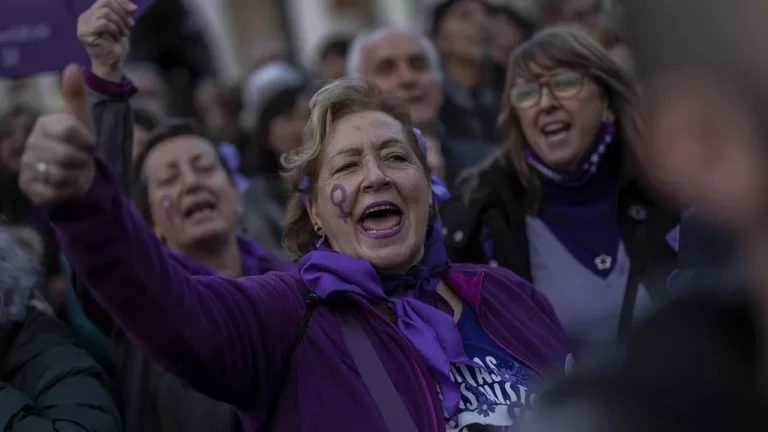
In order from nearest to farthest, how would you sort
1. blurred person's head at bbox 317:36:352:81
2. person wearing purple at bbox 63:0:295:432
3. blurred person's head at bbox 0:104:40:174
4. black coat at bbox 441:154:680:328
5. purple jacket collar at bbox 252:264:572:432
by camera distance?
purple jacket collar at bbox 252:264:572:432 < person wearing purple at bbox 63:0:295:432 < black coat at bbox 441:154:680:328 < blurred person's head at bbox 0:104:40:174 < blurred person's head at bbox 317:36:352:81

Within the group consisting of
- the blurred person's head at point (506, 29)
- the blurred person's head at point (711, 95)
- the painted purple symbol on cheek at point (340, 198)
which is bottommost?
the blurred person's head at point (506, 29)

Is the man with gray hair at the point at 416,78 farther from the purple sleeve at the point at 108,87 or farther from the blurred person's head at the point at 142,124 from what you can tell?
the purple sleeve at the point at 108,87

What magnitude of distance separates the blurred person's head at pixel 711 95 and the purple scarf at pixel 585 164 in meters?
3.08

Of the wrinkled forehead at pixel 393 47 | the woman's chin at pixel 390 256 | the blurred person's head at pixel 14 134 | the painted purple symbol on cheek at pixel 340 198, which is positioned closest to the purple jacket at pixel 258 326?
the woman's chin at pixel 390 256

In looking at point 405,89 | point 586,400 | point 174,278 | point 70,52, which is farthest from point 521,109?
point 586,400

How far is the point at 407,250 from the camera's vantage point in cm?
306

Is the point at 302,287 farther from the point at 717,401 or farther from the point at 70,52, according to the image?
the point at 717,401

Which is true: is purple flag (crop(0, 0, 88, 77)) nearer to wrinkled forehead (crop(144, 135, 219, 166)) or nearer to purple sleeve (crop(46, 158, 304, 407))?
wrinkled forehead (crop(144, 135, 219, 166))

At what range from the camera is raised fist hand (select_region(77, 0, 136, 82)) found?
3219mm

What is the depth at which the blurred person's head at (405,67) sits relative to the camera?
5.18 meters

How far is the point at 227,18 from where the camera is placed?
2320 centimetres

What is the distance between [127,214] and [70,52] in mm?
1672

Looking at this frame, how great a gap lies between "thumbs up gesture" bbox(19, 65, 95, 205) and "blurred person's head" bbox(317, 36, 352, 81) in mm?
5356

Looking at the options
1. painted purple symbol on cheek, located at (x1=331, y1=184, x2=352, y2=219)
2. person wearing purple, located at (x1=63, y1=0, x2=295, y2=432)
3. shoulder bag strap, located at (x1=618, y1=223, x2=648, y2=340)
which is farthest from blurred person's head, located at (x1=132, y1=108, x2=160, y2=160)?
shoulder bag strap, located at (x1=618, y1=223, x2=648, y2=340)
